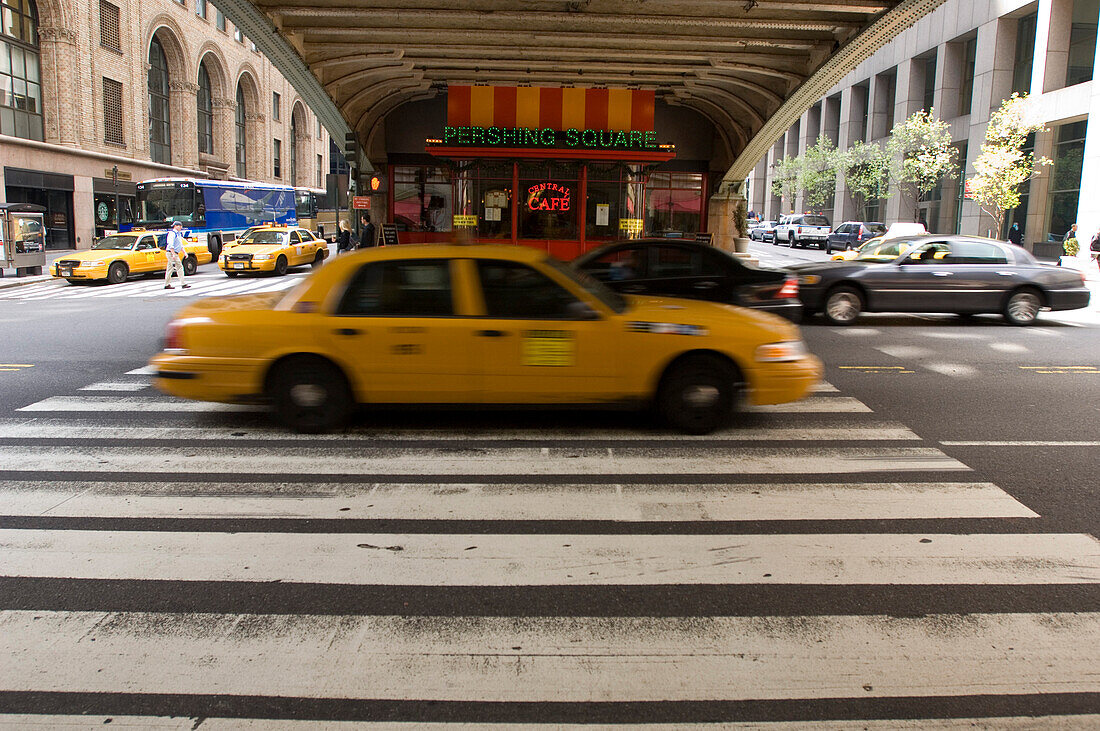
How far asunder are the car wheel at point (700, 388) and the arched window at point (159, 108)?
44375 millimetres

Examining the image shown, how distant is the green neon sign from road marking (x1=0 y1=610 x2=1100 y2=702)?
59.6 feet

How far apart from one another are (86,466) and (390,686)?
3828mm

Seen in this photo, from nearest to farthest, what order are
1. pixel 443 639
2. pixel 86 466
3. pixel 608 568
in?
pixel 443 639
pixel 608 568
pixel 86 466

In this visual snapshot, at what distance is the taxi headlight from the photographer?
6.66 metres

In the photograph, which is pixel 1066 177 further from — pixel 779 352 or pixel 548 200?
pixel 779 352

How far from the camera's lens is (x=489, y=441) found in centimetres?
654

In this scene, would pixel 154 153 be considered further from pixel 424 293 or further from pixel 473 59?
pixel 424 293

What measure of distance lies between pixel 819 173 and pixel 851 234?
2022 cm

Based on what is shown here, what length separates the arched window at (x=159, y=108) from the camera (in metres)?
43.9

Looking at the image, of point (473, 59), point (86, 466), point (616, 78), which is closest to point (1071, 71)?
point (616, 78)

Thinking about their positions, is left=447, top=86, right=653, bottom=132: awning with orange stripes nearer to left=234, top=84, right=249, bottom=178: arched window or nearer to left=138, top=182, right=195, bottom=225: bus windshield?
left=138, top=182, right=195, bottom=225: bus windshield

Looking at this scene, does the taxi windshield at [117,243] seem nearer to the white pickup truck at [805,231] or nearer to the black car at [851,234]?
the black car at [851,234]

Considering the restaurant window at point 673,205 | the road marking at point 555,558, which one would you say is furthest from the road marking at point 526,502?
the restaurant window at point 673,205

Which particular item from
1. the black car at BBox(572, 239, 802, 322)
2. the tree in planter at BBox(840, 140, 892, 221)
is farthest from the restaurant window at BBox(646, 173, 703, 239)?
the tree in planter at BBox(840, 140, 892, 221)
